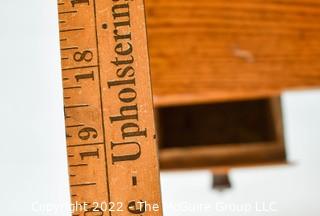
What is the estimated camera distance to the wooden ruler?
22.7 inches

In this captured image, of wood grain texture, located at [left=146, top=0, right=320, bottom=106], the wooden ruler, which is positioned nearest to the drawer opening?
wood grain texture, located at [left=146, top=0, right=320, bottom=106]

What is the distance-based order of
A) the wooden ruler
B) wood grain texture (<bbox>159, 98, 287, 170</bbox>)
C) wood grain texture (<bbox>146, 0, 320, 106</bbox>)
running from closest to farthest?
the wooden ruler, wood grain texture (<bbox>146, 0, 320, 106</bbox>), wood grain texture (<bbox>159, 98, 287, 170</bbox>)

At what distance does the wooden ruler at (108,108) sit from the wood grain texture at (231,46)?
0.46ft

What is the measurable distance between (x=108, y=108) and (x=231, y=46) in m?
0.28

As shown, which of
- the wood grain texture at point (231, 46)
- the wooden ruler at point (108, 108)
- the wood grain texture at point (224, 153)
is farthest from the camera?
the wood grain texture at point (224, 153)

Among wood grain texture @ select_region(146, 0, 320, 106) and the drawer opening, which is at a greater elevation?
wood grain texture @ select_region(146, 0, 320, 106)

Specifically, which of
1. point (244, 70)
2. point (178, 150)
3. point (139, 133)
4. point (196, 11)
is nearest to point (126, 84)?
point (139, 133)

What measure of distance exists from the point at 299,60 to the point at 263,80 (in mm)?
71

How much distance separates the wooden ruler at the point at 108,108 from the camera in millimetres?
576

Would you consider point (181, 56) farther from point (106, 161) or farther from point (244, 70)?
point (106, 161)

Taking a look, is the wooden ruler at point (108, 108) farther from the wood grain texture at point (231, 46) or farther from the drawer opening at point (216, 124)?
the drawer opening at point (216, 124)

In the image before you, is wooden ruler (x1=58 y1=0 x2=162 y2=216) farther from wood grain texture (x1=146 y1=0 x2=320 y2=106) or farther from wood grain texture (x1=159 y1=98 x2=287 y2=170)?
wood grain texture (x1=159 y1=98 x2=287 y2=170)

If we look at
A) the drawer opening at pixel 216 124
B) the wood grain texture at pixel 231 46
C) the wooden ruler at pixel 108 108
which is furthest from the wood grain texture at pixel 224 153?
the wooden ruler at pixel 108 108

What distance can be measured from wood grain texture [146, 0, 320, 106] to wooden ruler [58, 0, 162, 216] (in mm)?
139
